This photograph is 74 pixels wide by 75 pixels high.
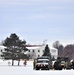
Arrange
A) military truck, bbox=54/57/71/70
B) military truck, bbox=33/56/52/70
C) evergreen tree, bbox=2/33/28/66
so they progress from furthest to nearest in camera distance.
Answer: evergreen tree, bbox=2/33/28/66
military truck, bbox=54/57/71/70
military truck, bbox=33/56/52/70

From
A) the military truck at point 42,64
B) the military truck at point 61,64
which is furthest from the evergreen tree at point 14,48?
the military truck at point 42,64

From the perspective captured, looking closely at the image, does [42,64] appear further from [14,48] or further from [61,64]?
[14,48]

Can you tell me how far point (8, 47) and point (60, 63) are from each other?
37.9 meters

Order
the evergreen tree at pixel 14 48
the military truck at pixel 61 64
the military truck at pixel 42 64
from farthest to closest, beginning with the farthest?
the evergreen tree at pixel 14 48 → the military truck at pixel 61 64 → the military truck at pixel 42 64

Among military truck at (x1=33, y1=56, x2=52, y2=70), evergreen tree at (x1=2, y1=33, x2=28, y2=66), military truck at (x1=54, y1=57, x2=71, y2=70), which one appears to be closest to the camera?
military truck at (x1=33, y1=56, x2=52, y2=70)

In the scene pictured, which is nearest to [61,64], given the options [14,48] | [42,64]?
[42,64]

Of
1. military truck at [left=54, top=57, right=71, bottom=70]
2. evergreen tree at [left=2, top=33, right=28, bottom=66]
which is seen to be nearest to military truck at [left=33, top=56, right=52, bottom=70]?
military truck at [left=54, top=57, right=71, bottom=70]

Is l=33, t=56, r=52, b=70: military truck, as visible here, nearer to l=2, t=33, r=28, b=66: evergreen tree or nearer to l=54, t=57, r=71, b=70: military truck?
l=54, t=57, r=71, b=70: military truck

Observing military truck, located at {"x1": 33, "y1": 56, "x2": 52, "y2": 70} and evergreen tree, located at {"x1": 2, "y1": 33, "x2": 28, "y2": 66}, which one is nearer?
military truck, located at {"x1": 33, "y1": 56, "x2": 52, "y2": 70}

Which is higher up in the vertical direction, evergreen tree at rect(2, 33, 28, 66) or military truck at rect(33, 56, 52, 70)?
evergreen tree at rect(2, 33, 28, 66)

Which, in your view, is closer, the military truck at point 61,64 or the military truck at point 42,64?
the military truck at point 42,64

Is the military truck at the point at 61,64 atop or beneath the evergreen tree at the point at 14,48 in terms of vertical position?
beneath

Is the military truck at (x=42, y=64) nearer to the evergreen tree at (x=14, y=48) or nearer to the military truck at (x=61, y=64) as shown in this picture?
the military truck at (x=61, y=64)

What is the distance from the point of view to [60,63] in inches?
2432
